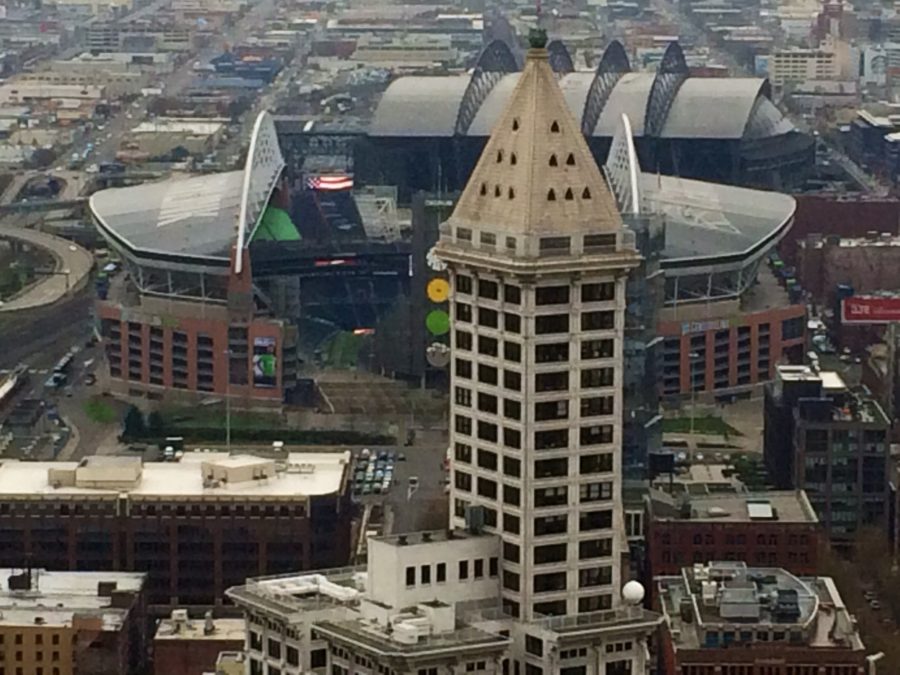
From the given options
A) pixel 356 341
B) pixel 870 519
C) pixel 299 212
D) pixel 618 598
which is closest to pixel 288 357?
pixel 356 341

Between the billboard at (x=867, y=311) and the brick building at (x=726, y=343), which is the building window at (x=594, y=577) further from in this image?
the billboard at (x=867, y=311)

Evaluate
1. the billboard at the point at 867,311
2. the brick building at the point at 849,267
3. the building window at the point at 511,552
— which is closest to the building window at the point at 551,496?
the building window at the point at 511,552

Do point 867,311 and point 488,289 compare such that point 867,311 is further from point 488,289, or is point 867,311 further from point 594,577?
point 488,289

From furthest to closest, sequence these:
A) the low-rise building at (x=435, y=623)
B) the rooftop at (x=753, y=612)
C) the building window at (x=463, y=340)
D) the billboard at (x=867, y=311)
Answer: the billboard at (x=867, y=311) < the rooftop at (x=753, y=612) < the building window at (x=463, y=340) < the low-rise building at (x=435, y=623)

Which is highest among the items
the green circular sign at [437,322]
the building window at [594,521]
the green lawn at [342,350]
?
the building window at [594,521]

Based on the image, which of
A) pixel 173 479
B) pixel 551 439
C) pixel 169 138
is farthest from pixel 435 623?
pixel 169 138

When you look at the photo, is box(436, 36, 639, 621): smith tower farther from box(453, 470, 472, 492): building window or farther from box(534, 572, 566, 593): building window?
box(453, 470, 472, 492): building window

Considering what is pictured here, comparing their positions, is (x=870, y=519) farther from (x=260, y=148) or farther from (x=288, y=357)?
(x=260, y=148)
